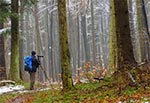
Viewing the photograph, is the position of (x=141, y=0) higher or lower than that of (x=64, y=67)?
higher

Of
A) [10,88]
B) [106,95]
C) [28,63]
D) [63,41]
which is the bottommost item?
[10,88]

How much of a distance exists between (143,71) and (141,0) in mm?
9812

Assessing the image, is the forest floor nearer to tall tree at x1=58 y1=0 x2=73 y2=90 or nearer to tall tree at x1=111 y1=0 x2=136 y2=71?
tall tree at x1=58 y1=0 x2=73 y2=90

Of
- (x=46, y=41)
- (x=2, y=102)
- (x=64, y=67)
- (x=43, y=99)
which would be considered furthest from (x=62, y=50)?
(x=46, y=41)

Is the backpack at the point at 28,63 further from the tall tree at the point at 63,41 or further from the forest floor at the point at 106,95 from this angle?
the tall tree at the point at 63,41

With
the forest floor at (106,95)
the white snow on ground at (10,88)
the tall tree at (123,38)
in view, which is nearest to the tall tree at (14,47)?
the white snow on ground at (10,88)

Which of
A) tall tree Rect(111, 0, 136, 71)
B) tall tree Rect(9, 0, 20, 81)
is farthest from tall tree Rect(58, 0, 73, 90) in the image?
tall tree Rect(9, 0, 20, 81)

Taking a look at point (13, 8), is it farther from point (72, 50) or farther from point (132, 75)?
point (72, 50)

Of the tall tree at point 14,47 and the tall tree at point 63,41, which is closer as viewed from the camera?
the tall tree at point 63,41

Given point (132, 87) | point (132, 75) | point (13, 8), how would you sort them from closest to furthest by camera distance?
point (132, 87) < point (132, 75) < point (13, 8)

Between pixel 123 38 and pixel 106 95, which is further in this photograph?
pixel 123 38

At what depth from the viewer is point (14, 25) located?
748 inches

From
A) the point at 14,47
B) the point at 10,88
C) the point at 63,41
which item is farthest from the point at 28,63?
the point at 14,47

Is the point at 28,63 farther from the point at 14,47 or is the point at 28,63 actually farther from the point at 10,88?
the point at 14,47
